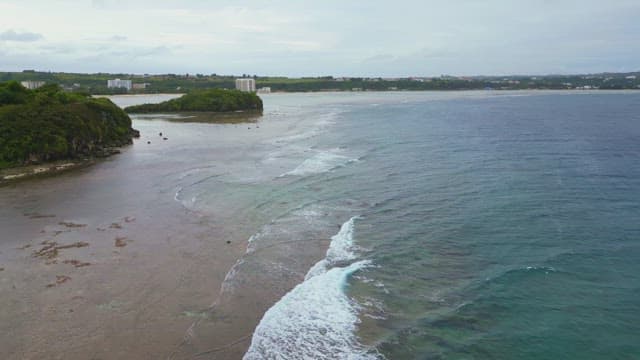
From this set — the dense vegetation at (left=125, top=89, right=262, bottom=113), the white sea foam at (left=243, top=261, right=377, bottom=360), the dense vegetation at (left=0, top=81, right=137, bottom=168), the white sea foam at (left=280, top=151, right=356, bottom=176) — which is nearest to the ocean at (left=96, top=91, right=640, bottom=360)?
the white sea foam at (left=243, top=261, right=377, bottom=360)

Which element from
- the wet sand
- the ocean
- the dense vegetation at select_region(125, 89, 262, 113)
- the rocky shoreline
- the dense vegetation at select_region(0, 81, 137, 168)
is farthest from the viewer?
the dense vegetation at select_region(125, 89, 262, 113)

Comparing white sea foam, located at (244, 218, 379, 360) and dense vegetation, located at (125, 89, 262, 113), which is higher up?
dense vegetation, located at (125, 89, 262, 113)

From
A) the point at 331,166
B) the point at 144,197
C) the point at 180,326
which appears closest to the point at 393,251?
the point at 180,326

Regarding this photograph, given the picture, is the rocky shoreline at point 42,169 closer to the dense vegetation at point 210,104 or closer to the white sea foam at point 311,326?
the white sea foam at point 311,326

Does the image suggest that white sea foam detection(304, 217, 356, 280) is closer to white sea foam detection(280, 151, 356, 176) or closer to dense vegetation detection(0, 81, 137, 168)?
white sea foam detection(280, 151, 356, 176)

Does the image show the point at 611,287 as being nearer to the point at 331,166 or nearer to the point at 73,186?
the point at 331,166

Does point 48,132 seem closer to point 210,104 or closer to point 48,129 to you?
point 48,129
